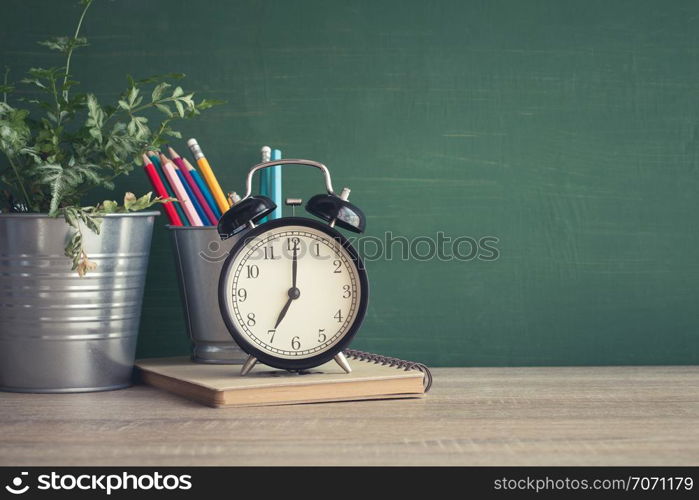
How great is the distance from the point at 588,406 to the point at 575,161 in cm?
53

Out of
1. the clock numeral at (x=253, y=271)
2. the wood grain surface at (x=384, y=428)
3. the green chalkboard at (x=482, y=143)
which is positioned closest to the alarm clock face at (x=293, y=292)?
the clock numeral at (x=253, y=271)

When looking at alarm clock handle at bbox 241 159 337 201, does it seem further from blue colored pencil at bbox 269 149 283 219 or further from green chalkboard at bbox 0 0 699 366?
green chalkboard at bbox 0 0 699 366

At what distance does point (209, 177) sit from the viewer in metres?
1.36

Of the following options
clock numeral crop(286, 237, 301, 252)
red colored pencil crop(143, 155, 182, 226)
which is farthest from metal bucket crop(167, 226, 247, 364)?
clock numeral crop(286, 237, 301, 252)

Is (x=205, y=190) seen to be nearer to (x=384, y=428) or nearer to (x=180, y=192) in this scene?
(x=180, y=192)

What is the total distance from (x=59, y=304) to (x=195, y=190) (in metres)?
0.28

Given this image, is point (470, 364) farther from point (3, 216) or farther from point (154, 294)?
point (3, 216)

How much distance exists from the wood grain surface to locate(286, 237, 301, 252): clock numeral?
237 mm

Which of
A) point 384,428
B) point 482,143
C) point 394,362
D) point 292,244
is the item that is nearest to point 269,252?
point 292,244

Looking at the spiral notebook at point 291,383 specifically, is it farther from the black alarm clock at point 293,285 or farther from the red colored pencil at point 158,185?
the red colored pencil at point 158,185

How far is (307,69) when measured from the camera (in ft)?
4.87

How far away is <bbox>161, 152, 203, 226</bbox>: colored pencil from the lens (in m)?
1.33

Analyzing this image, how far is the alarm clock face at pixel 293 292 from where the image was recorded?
121 cm
